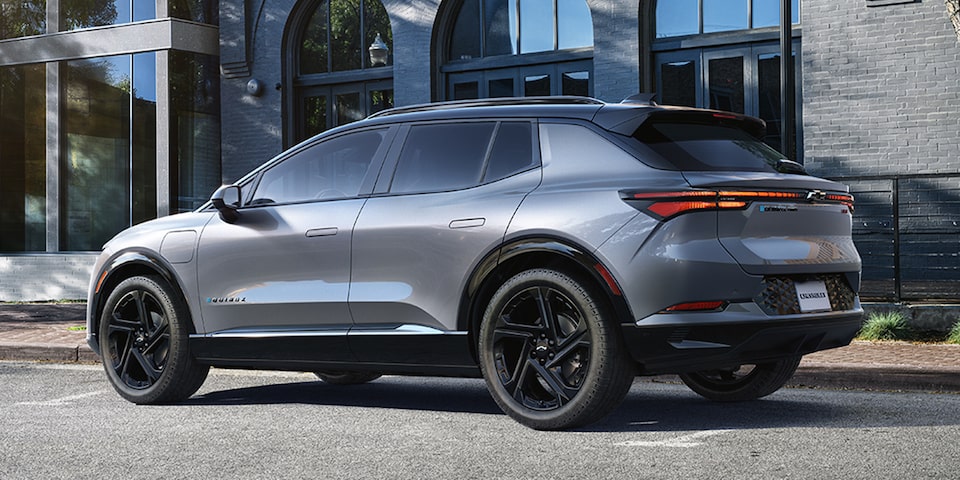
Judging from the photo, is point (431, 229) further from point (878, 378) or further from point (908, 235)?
point (908, 235)

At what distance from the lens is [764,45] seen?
15.6 metres

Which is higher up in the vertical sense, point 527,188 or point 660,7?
point 660,7

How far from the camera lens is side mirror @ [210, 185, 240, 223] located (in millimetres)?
7312

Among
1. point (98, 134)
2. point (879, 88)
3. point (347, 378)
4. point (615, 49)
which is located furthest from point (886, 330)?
point (98, 134)

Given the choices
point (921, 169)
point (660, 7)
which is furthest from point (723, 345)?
point (660, 7)

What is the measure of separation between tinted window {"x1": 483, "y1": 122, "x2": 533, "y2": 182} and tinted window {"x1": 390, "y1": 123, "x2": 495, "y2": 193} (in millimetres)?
68

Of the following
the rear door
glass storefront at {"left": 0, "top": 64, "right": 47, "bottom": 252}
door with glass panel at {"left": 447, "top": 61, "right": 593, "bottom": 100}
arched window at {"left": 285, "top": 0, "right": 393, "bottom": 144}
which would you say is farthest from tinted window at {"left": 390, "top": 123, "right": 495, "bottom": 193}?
glass storefront at {"left": 0, "top": 64, "right": 47, "bottom": 252}

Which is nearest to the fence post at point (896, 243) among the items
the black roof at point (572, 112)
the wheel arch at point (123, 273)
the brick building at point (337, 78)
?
the brick building at point (337, 78)

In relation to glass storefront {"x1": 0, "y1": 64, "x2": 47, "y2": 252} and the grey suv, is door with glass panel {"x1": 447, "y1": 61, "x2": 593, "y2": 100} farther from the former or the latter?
the grey suv

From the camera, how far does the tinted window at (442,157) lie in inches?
260

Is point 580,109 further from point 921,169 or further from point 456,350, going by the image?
point 921,169

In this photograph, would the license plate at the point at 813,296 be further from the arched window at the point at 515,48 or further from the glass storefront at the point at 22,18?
the glass storefront at the point at 22,18

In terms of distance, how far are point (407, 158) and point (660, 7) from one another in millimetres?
10333

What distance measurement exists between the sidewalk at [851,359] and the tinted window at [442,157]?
330 centimetres
